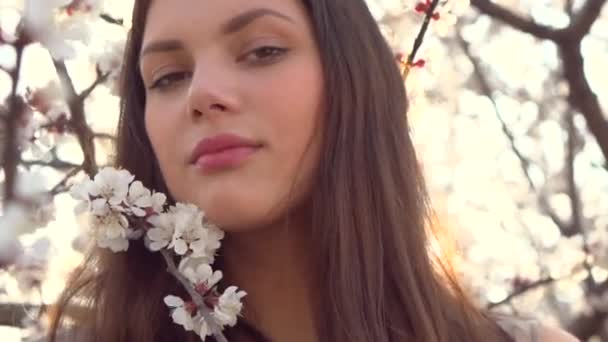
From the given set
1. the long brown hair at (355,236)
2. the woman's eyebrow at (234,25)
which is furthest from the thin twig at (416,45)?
the woman's eyebrow at (234,25)

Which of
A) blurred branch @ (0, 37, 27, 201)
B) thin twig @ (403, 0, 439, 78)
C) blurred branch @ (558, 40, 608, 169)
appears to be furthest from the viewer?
blurred branch @ (558, 40, 608, 169)

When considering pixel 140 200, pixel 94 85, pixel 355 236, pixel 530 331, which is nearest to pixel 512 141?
pixel 94 85

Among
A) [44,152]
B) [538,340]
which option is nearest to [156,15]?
[538,340]

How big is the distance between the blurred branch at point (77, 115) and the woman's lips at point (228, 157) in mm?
818

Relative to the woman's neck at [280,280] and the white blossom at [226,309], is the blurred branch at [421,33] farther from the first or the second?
the white blossom at [226,309]

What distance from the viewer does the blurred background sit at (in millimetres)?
1694

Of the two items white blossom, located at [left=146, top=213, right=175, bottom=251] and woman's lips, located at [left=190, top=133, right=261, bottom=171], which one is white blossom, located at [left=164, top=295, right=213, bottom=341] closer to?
white blossom, located at [left=146, top=213, right=175, bottom=251]

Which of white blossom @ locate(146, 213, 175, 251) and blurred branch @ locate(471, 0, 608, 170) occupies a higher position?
white blossom @ locate(146, 213, 175, 251)

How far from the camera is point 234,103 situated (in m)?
0.96

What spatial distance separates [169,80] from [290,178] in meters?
0.19

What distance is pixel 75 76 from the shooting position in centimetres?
191

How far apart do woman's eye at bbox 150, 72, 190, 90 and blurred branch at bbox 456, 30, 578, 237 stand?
1.60m

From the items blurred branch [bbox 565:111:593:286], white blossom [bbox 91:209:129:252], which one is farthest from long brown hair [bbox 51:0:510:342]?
blurred branch [bbox 565:111:593:286]

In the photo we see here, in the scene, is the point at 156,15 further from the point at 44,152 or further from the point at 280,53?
the point at 44,152
